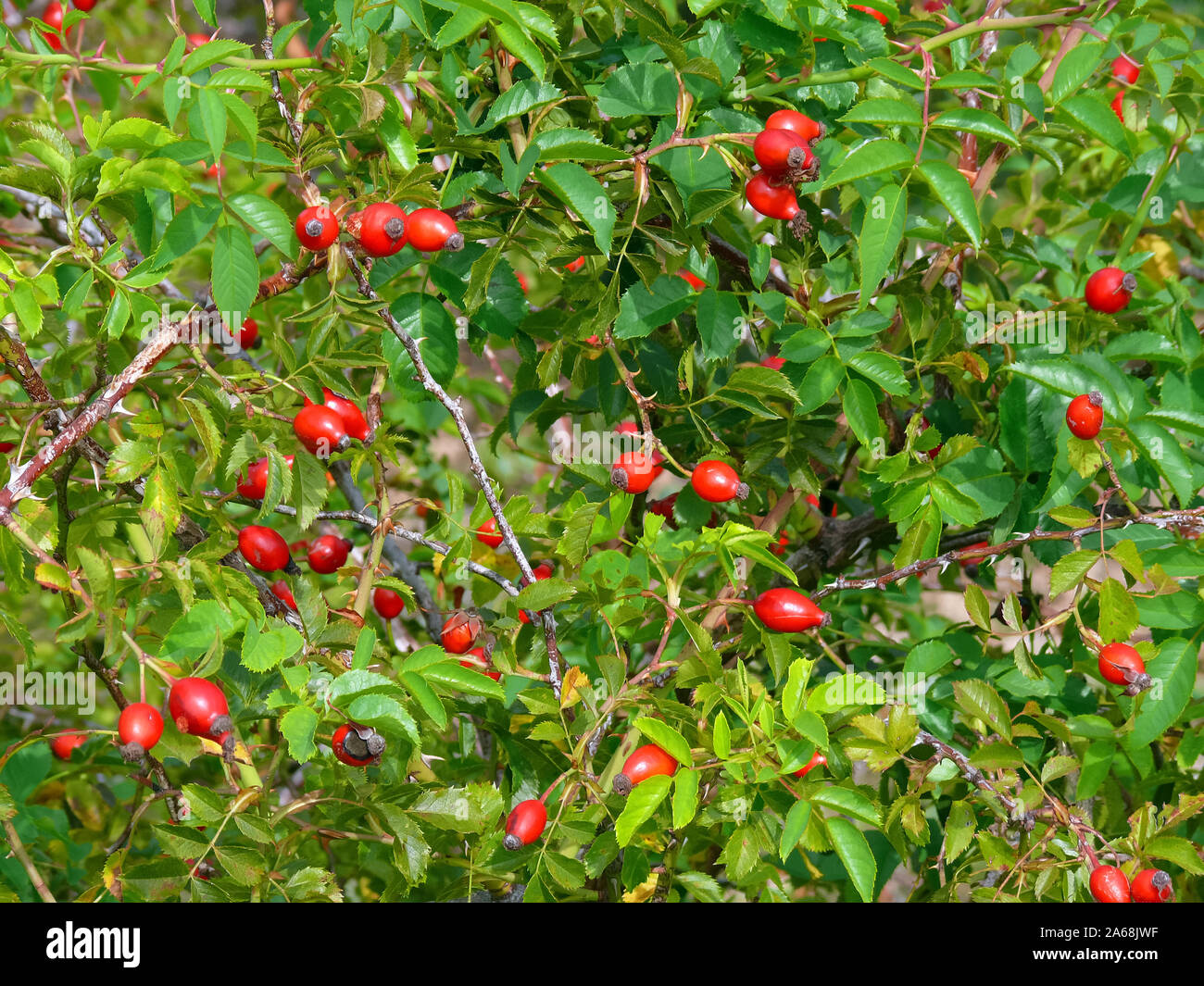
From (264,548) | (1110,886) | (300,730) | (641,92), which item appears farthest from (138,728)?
(1110,886)

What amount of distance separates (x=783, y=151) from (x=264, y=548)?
111cm

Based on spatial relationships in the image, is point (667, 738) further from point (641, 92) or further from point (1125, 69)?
point (1125, 69)

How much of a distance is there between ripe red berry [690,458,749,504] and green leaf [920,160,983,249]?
590 millimetres

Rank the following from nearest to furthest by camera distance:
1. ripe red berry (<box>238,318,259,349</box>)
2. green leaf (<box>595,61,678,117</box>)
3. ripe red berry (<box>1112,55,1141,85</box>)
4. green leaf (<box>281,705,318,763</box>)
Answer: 1. green leaf (<box>281,705,318,763</box>)
2. green leaf (<box>595,61,678,117</box>)
3. ripe red berry (<box>238,318,259,349</box>)
4. ripe red berry (<box>1112,55,1141,85</box>)

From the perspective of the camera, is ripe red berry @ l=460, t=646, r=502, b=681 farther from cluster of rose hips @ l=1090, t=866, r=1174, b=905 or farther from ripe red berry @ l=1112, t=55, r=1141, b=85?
ripe red berry @ l=1112, t=55, r=1141, b=85

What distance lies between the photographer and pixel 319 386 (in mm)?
1696

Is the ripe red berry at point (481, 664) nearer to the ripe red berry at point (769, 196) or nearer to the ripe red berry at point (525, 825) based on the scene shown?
the ripe red berry at point (525, 825)

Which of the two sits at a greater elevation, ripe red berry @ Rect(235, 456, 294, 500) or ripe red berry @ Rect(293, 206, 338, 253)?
A: ripe red berry @ Rect(293, 206, 338, 253)

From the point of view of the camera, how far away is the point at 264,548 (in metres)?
1.83

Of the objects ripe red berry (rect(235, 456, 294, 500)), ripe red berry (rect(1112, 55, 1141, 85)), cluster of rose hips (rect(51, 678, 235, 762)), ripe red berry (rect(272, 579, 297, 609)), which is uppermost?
ripe red berry (rect(1112, 55, 1141, 85))

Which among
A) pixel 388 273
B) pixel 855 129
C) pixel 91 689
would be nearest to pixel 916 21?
pixel 855 129

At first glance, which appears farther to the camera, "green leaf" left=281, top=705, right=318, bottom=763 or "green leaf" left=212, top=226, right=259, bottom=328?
"green leaf" left=212, top=226, right=259, bottom=328

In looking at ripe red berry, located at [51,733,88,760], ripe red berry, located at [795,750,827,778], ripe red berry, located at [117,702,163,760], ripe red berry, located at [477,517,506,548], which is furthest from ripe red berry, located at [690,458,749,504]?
ripe red berry, located at [51,733,88,760]

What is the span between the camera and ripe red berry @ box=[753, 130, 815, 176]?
150cm
